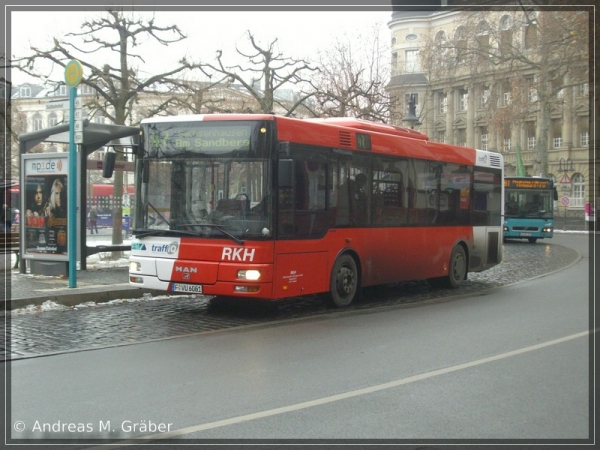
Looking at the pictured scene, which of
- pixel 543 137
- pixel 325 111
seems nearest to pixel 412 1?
pixel 325 111

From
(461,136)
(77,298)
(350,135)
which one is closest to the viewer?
(77,298)

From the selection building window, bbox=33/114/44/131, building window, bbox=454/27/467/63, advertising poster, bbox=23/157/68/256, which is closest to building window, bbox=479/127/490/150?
building window, bbox=454/27/467/63

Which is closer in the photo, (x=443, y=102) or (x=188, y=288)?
(x=188, y=288)

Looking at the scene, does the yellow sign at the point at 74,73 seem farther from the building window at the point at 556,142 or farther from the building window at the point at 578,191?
the building window at the point at 556,142

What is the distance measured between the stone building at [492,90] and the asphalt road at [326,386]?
2548 centimetres

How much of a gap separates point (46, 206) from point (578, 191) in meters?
65.3

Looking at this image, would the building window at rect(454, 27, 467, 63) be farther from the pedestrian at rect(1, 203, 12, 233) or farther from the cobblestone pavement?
the cobblestone pavement

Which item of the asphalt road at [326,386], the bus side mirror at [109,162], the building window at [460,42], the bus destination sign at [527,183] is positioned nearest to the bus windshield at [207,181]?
the bus side mirror at [109,162]

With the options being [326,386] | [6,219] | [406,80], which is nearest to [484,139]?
[406,80]

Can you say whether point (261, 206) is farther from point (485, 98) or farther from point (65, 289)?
point (485, 98)

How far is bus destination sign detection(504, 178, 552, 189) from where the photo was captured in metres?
37.0

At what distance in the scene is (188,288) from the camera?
10867 millimetres

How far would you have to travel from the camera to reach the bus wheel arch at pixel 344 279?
1213 centimetres

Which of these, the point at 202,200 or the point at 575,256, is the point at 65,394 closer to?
the point at 202,200
